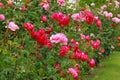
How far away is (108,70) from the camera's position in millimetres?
8930

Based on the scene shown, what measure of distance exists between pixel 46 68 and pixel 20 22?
1.07 meters

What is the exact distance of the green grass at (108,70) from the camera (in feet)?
27.0

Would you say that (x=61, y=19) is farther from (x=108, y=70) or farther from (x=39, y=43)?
(x=108, y=70)

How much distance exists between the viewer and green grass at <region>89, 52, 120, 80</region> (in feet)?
27.0

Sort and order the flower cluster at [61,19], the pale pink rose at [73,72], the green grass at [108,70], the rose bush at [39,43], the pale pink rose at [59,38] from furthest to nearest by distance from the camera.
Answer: the green grass at [108,70] < the flower cluster at [61,19] < the pale pink rose at [73,72] < the pale pink rose at [59,38] < the rose bush at [39,43]

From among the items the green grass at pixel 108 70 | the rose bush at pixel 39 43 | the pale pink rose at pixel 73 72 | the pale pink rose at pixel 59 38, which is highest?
the pale pink rose at pixel 59 38

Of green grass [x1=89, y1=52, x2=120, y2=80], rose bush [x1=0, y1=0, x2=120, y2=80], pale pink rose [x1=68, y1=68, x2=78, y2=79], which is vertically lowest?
green grass [x1=89, y1=52, x2=120, y2=80]

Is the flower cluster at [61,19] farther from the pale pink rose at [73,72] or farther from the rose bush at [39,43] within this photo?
the pale pink rose at [73,72]

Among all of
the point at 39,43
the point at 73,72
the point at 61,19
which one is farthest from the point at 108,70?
the point at 39,43

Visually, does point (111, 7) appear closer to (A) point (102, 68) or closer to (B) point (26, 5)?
(A) point (102, 68)

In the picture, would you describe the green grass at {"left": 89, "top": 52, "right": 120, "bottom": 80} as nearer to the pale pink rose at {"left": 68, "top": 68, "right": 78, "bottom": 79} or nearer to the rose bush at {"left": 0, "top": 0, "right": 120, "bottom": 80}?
the rose bush at {"left": 0, "top": 0, "right": 120, "bottom": 80}

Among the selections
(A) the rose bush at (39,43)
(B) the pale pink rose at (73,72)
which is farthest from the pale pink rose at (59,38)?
(B) the pale pink rose at (73,72)

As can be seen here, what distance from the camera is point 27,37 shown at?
15.6ft

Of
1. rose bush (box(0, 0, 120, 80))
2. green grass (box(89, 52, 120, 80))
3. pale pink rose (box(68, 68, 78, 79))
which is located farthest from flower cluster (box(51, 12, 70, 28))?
green grass (box(89, 52, 120, 80))
